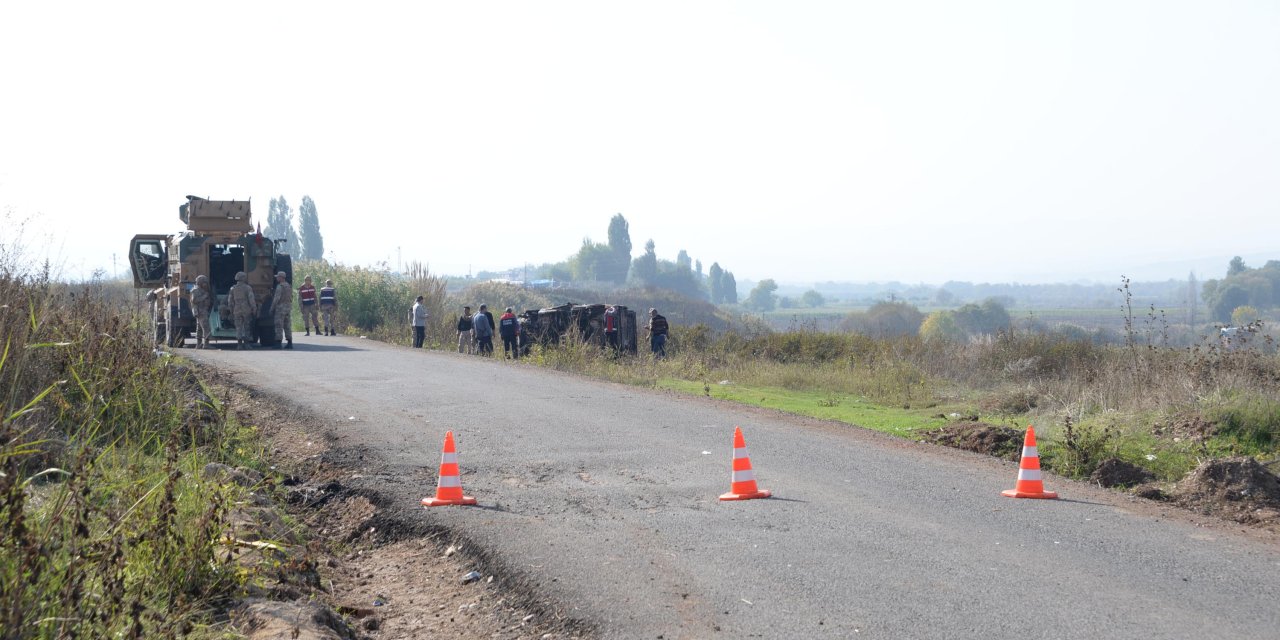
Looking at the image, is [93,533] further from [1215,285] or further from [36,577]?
[1215,285]

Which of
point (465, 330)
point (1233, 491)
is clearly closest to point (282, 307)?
point (465, 330)

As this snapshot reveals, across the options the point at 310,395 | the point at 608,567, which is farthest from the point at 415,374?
the point at 608,567

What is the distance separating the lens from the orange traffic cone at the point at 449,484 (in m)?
9.22

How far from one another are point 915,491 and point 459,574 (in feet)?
14.0

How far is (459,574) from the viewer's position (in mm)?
7523

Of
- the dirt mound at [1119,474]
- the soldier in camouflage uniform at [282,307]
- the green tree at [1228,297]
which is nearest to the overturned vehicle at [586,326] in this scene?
the soldier in camouflage uniform at [282,307]

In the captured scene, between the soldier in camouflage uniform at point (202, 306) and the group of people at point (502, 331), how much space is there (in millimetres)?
6132

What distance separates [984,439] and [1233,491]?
3506 millimetres

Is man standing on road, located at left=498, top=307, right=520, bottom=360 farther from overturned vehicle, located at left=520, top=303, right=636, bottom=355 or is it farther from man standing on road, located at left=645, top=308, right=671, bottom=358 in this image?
man standing on road, located at left=645, top=308, right=671, bottom=358

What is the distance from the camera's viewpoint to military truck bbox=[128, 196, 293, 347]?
2588cm

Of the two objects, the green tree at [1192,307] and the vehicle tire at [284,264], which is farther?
the vehicle tire at [284,264]

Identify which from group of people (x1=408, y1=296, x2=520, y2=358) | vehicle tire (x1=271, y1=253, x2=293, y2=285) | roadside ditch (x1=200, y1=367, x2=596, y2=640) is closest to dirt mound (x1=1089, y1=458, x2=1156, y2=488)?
roadside ditch (x1=200, y1=367, x2=596, y2=640)

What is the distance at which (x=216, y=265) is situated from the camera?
26625mm

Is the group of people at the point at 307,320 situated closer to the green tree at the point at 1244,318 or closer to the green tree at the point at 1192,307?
the green tree at the point at 1192,307
